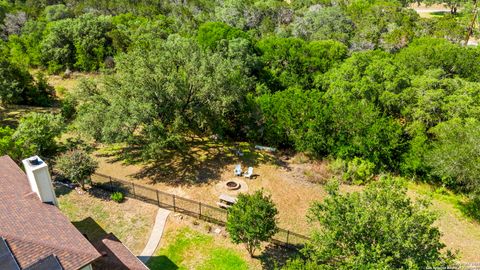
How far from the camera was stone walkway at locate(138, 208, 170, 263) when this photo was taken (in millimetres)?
21519

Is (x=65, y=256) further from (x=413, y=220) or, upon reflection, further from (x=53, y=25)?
(x=53, y=25)

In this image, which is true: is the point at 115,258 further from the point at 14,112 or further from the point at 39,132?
the point at 14,112

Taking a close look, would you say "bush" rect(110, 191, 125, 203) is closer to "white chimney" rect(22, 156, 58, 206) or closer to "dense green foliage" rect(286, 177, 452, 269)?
"white chimney" rect(22, 156, 58, 206)

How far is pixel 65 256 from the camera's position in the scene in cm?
1418

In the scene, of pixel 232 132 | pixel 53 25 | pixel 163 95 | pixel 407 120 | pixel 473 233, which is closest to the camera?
pixel 473 233

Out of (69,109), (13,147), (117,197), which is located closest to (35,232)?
(117,197)

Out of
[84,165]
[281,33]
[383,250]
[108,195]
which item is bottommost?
[108,195]

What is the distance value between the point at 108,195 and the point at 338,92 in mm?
22173

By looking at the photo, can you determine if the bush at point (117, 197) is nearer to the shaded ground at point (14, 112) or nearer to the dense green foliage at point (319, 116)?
the dense green foliage at point (319, 116)

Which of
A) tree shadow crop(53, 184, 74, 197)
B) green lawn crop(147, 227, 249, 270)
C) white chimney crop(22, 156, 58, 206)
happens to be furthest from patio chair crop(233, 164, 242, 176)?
white chimney crop(22, 156, 58, 206)

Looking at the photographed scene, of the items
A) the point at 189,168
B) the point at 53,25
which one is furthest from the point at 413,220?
the point at 53,25

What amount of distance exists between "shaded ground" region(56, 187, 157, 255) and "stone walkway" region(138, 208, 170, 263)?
29 cm

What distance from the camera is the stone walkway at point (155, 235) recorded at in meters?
21.5

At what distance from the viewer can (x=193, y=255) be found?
21.7 metres
